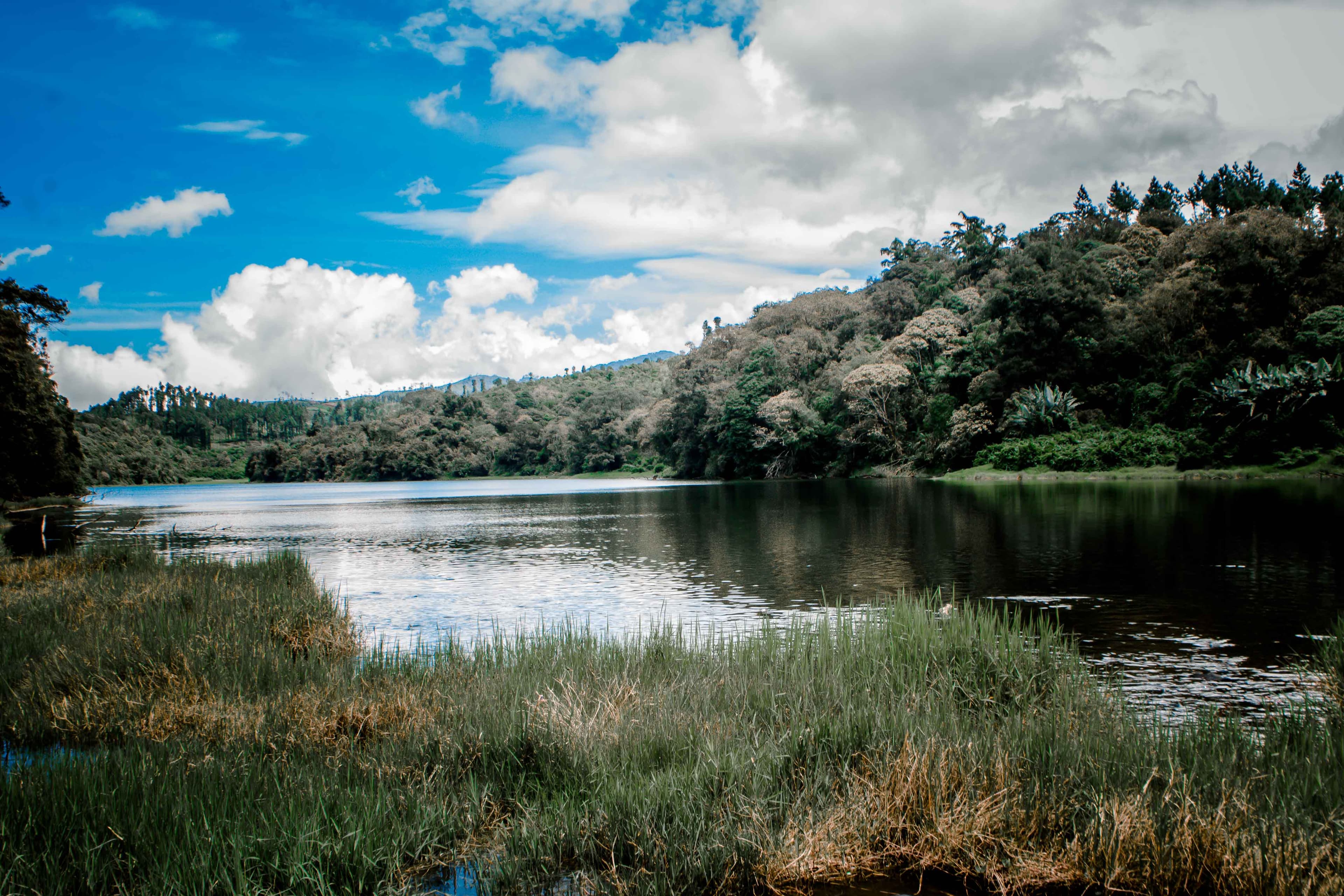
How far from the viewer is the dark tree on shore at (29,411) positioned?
35.4 meters

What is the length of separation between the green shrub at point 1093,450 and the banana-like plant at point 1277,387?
342 centimetres

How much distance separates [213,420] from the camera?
19275cm

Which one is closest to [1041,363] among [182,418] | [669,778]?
[669,778]

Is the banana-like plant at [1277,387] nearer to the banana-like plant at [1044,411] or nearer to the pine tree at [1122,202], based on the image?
the banana-like plant at [1044,411]

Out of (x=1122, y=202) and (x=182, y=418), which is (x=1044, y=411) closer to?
(x=1122, y=202)

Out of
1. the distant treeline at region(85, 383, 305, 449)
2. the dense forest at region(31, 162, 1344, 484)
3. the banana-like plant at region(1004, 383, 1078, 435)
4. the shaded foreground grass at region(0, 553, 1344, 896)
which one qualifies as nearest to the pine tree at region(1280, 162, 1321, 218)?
the dense forest at region(31, 162, 1344, 484)

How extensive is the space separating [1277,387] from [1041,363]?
17923 mm

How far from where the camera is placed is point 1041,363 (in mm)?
58594

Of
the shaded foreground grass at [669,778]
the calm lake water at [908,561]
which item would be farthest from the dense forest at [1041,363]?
the shaded foreground grass at [669,778]

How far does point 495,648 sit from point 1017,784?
255 inches

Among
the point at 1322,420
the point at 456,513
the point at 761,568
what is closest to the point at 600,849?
the point at 761,568

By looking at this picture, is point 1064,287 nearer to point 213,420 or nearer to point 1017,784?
point 1017,784

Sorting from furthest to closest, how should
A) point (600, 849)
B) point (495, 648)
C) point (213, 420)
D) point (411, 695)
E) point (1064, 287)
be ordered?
point (213, 420), point (1064, 287), point (495, 648), point (411, 695), point (600, 849)

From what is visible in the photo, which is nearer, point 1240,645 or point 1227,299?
point 1240,645
